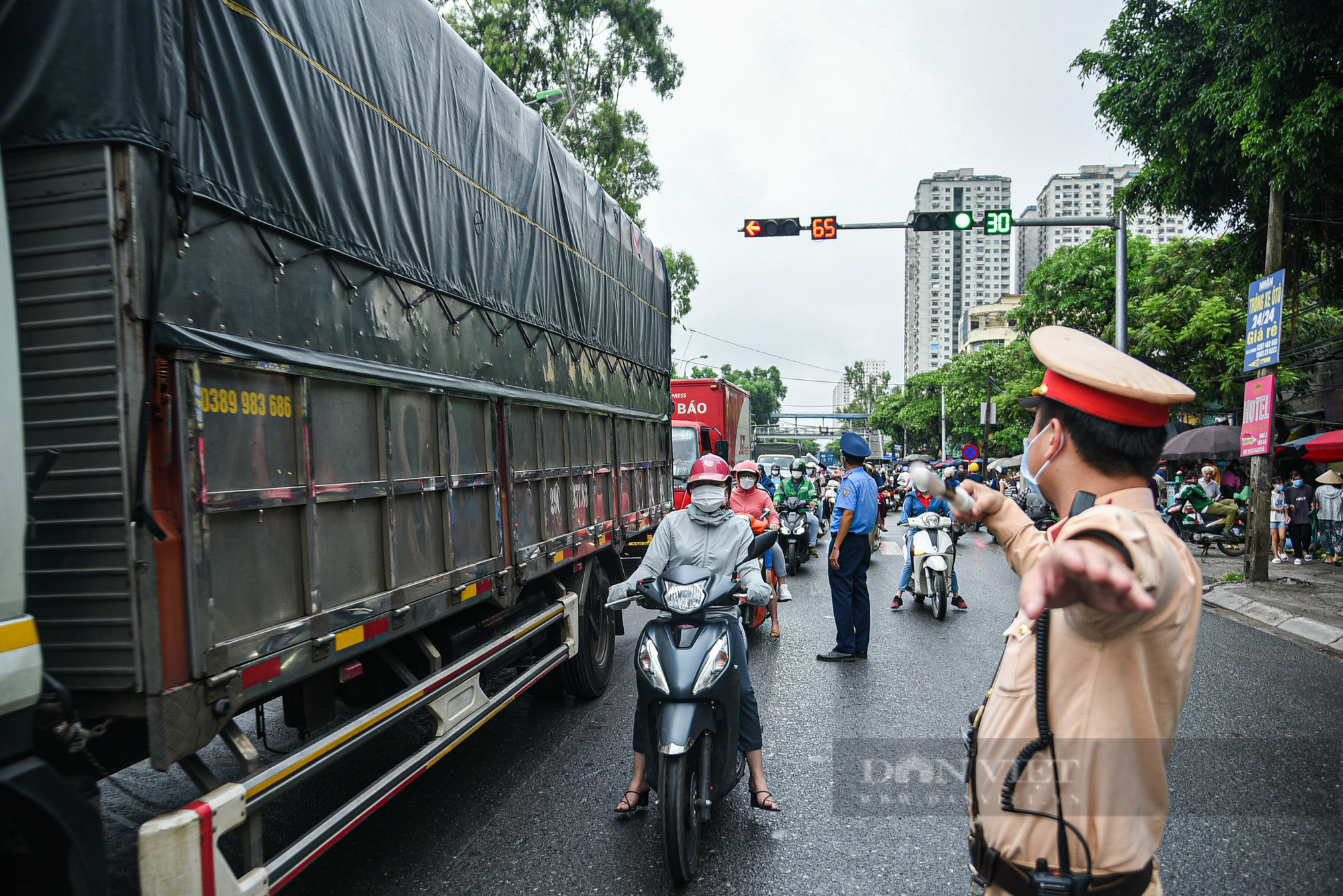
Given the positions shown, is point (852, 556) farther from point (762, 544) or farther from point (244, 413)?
point (244, 413)

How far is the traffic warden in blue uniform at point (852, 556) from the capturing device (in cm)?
704

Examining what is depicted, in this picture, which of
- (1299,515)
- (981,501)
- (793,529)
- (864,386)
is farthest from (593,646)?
(864,386)

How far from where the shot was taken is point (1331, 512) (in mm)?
14164

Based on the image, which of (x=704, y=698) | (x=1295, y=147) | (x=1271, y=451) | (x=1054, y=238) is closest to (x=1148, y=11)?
(x=1295, y=147)

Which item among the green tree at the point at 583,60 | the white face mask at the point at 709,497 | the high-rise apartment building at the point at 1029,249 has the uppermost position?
the high-rise apartment building at the point at 1029,249

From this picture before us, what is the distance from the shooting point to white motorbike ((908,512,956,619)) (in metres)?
9.13

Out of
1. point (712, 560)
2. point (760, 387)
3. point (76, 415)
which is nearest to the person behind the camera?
point (76, 415)

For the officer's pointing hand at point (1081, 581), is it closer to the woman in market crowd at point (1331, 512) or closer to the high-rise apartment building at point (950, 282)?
the woman in market crowd at point (1331, 512)

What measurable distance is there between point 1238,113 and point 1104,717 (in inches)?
417

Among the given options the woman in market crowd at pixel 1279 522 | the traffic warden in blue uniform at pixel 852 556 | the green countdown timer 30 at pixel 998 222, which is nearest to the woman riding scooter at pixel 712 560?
the traffic warden in blue uniform at pixel 852 556

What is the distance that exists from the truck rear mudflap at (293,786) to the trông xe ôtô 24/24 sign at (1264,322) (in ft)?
34.5

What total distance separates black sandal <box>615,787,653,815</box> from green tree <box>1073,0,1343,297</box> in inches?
366

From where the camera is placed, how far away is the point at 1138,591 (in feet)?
3.72

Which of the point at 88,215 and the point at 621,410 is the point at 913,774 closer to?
the point at 621,410
